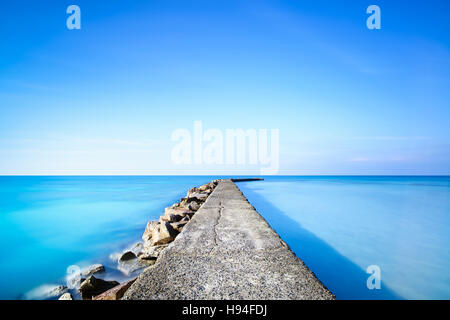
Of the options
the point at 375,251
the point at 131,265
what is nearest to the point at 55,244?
the point at 131,265

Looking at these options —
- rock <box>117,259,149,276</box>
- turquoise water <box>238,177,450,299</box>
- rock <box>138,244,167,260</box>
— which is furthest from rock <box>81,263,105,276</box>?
turquoise water <box>238,177,450,299</box>

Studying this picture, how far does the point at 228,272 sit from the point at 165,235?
6.62 ft

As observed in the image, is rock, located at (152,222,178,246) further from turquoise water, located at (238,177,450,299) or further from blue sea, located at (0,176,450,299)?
turquoise water, located at (238,177,450,299)

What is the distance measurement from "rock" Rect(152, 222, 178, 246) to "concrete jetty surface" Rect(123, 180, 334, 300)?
104 cm

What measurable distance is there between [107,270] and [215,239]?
6.90 ft

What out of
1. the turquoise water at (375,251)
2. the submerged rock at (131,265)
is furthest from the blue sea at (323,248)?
the submerged rock at (131,265)

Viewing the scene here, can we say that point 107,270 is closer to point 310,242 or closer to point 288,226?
point 310,242

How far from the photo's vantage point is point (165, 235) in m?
3.17

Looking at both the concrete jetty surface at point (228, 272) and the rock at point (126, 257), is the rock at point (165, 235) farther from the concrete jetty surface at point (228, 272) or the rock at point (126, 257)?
the concrete jetty surface at point (228, 272)

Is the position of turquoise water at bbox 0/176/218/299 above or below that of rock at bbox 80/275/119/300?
below

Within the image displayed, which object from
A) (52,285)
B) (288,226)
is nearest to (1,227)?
(52,285)

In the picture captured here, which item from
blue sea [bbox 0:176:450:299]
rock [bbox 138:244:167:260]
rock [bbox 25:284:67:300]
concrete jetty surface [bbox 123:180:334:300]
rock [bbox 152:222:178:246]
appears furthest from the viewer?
rock [bbox 152:222:178:246]

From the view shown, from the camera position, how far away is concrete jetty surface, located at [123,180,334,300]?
Result: 3.92 ft
